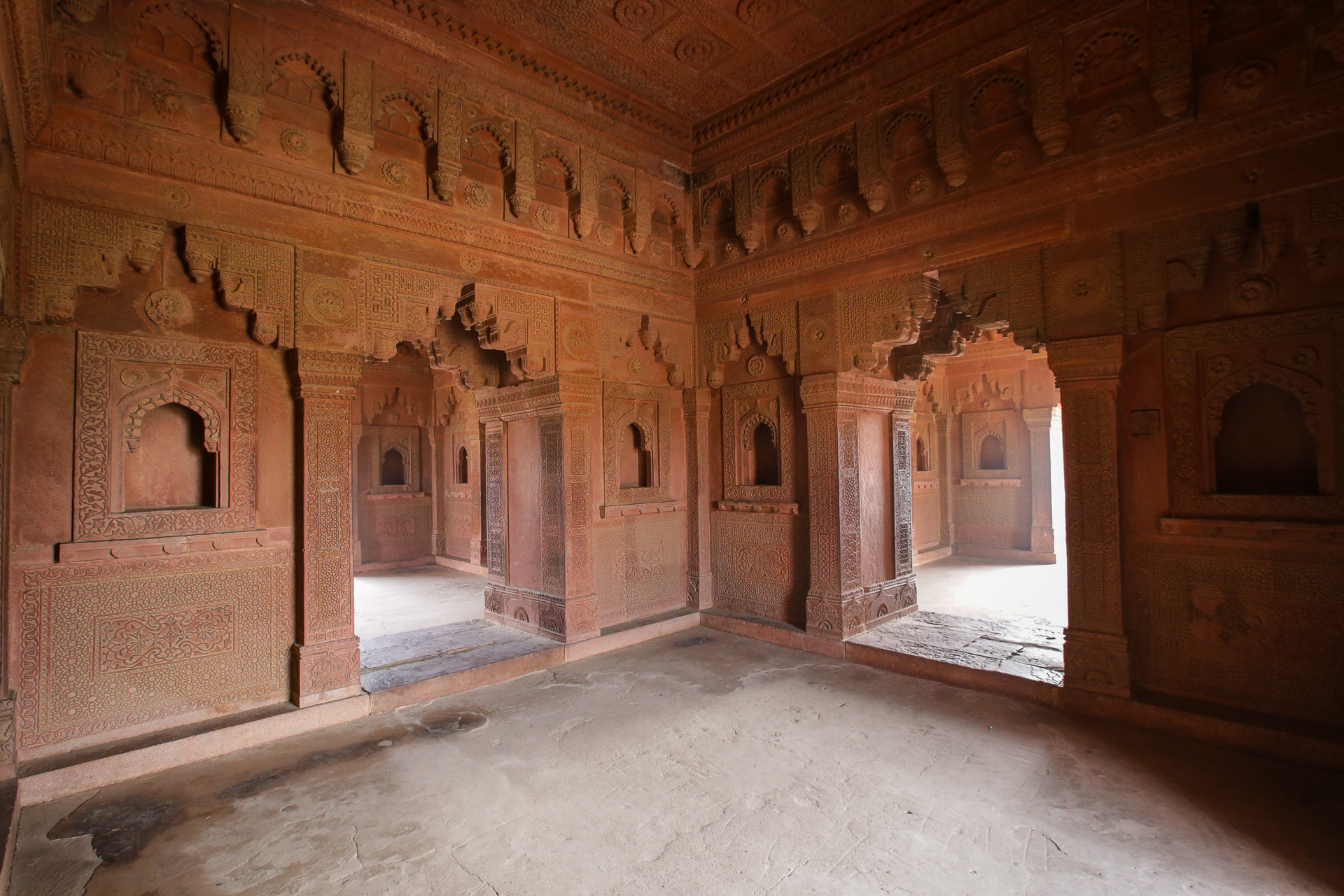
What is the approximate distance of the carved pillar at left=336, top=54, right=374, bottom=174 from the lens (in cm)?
445

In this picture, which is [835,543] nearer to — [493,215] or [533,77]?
[493,215]

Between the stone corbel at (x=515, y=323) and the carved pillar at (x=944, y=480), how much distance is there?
767cm

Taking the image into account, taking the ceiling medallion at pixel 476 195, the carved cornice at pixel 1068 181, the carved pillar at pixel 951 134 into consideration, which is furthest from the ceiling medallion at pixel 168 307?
the carved pillar at pixel 951 134

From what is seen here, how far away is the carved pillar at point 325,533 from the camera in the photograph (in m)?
4.29

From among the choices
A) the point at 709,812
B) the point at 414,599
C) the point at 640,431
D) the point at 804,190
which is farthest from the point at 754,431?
the point at 414,599

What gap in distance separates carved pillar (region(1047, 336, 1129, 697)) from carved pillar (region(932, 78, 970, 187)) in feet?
4.97

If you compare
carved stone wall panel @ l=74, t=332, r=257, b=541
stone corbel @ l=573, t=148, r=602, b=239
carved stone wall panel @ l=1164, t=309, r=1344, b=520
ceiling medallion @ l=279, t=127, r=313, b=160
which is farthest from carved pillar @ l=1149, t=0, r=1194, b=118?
carved stone wall panel @ l=74, t=332, r=257, b=541

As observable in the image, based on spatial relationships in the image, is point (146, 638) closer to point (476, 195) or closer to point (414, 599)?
point (476, 195)

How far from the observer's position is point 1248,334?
3891 millimetres

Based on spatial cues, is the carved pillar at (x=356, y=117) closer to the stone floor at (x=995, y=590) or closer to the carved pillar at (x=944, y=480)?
the stone floor at (x=995, y=590)

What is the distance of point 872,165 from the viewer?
17.4 feet

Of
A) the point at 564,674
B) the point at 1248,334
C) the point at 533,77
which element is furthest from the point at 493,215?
the point at 1248,334

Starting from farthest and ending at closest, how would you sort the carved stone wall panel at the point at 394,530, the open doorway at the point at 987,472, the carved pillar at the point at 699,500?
the carved stone wall panel at the point at 394,530
the open doorway at the point at 987,472
the carved pillar at the point at 699,500

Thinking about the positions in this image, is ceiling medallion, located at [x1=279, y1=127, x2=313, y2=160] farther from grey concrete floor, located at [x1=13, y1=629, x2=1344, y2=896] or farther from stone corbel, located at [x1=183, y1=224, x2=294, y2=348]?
grey concrete floor, located at [x1=13, y1=629, x2=1344, y2=896]
